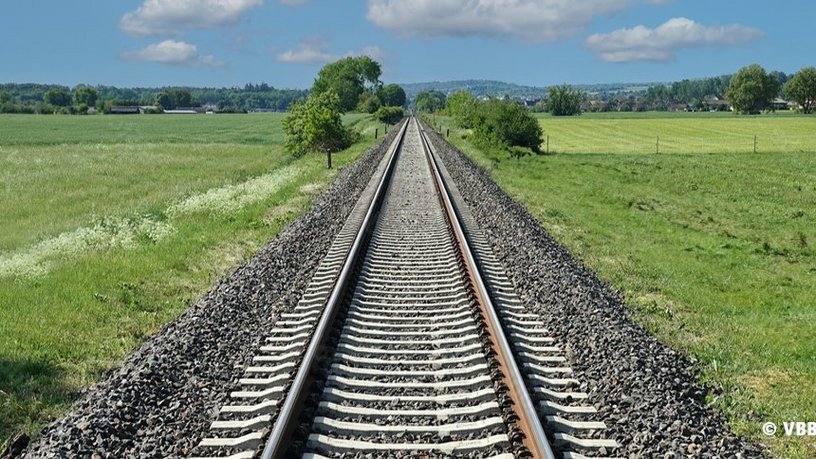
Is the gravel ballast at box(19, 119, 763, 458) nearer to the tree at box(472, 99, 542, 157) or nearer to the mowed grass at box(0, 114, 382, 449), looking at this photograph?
the mowed grass at box(0, 114, 382, 449)

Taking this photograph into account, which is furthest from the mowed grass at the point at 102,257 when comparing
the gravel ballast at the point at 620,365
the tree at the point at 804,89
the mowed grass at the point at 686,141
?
the tree at the point at 804,89

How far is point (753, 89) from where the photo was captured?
146375 millimetres

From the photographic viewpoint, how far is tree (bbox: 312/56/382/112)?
6142 inches

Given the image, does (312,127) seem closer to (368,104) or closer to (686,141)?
(686,141)

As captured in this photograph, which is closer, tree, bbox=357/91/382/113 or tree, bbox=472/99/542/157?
tree, bbox=472/99/542/157

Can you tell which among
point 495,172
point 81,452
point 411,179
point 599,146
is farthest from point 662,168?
point 81,452

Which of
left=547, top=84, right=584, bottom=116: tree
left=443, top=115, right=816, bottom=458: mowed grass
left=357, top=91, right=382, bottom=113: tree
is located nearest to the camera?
left=443, top=115, right=816, bottom=458: mowed grass

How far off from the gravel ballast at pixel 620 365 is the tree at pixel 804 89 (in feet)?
479

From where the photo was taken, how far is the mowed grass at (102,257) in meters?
7.38

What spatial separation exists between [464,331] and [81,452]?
4088 millimetres

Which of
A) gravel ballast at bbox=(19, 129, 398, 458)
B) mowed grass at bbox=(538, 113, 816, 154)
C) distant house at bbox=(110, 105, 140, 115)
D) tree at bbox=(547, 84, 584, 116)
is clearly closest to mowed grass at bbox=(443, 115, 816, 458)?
gravel ballast at bbox=(19, 129, 398, 458)

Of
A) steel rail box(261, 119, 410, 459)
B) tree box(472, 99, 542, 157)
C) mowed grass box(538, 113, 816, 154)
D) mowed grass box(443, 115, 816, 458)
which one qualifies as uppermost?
tree box(472, 99, 542, 157)

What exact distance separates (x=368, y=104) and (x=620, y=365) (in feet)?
482

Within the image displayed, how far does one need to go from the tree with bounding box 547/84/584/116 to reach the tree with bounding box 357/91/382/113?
37.4 m
